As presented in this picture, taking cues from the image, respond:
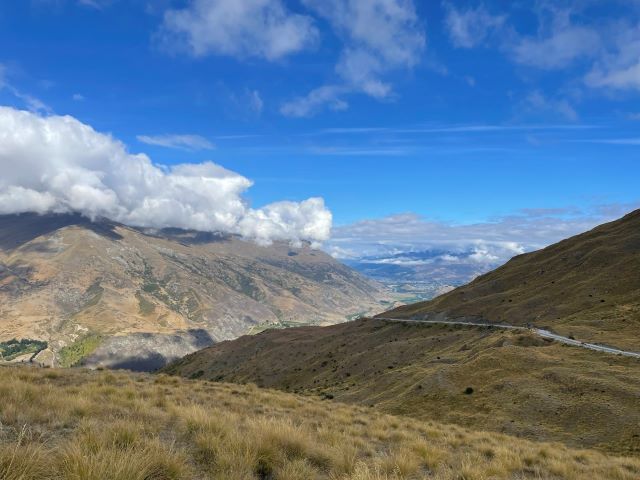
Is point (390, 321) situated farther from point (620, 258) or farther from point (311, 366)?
point (620, 258)

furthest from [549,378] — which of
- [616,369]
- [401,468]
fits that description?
[401,468]

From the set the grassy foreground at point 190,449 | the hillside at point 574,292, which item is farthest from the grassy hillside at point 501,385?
the grassy foreground at point 190,449

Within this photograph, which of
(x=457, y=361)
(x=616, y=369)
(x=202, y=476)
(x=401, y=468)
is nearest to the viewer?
(x=202, y=476)

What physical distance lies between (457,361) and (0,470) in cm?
5774

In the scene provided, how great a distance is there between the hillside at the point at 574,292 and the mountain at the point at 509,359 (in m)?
0.32

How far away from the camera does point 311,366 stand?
9469 centimetres

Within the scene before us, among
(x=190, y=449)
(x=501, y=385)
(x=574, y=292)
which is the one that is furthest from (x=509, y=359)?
(x=190, y=449)

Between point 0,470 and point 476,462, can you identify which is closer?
point 0,470

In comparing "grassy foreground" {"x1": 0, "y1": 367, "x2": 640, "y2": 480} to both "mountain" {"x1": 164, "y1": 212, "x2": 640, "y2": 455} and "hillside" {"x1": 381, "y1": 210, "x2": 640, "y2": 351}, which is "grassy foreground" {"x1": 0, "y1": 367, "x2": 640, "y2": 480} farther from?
"hillside" {"x1": 381, "y1": 210, "x2": 640, "y2": 351}

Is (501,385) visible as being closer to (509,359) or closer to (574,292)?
(509,359)

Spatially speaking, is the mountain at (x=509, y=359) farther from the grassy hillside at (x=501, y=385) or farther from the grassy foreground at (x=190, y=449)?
the grassy foreground at (x=190, y=449)

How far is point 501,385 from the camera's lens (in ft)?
138

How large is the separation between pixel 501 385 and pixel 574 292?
158 ft

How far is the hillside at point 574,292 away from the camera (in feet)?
201
